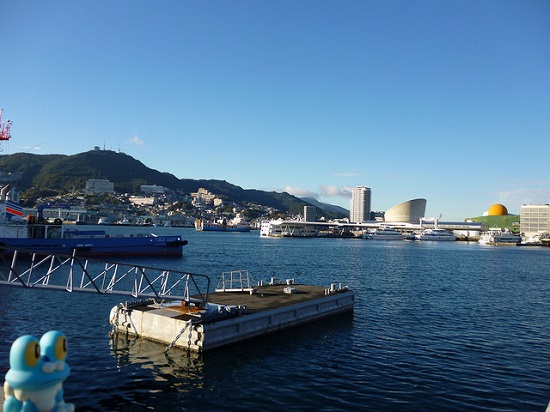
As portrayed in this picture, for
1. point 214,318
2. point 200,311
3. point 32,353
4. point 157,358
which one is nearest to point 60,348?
point 32,353

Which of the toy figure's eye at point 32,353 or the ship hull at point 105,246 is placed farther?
the ship hull at point 105,246

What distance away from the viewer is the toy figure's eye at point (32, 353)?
9.03 m

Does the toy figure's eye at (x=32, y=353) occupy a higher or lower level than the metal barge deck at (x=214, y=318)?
higher

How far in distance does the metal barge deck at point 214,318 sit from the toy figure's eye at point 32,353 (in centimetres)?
1238

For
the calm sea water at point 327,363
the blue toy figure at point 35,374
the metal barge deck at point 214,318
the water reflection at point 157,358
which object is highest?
the blue toy figure at point 35,374

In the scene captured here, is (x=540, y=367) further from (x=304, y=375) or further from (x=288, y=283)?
(x=288, y=283)

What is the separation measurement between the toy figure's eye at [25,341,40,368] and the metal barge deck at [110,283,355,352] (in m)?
12.4

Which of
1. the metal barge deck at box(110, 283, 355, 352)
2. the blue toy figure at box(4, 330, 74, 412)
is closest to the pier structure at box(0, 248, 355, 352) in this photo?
the metal barge deck at box(110, 283, 355, 352)

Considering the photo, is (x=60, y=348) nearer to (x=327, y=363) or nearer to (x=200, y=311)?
(x=200, y=311)

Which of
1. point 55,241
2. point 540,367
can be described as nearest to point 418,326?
point 540,367

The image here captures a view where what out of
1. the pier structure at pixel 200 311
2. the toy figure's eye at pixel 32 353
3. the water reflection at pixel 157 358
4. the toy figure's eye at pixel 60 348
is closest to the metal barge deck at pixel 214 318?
the pier structure at pixel 200 311

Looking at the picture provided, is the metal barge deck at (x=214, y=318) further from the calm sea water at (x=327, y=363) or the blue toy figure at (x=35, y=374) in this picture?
the blue toy figure at (x=35, y=374)

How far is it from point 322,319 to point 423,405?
48.1 feet

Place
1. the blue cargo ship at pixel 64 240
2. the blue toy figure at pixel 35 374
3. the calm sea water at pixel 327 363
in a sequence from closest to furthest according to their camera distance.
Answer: the blue toy figure at pixel 35 374
the calm sea water at pixel 327 363
the blue cargo ship at pixel 64 240
